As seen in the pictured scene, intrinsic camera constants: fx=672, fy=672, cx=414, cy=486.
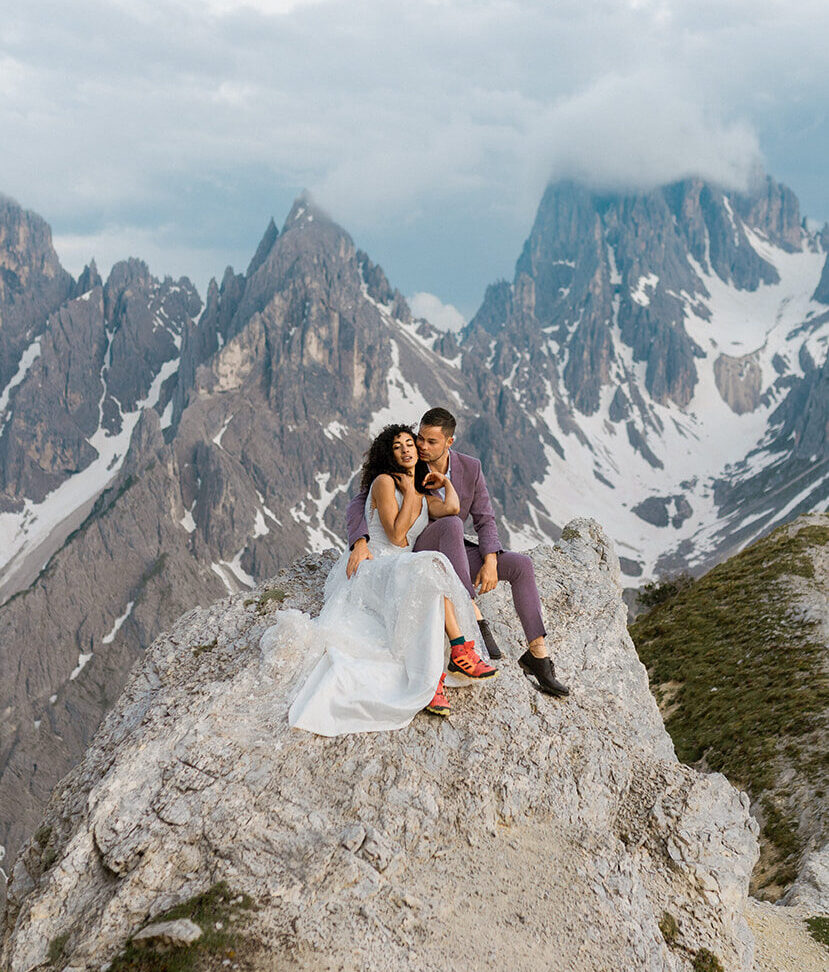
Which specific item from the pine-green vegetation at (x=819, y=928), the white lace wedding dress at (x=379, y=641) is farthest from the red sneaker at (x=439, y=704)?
the pine-green vegetation at (x=819, y=928)

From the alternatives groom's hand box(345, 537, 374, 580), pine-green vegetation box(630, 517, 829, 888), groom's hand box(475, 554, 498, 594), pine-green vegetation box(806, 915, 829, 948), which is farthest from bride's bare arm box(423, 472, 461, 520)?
pine-green vegetation box(630, 517, 829, 888)

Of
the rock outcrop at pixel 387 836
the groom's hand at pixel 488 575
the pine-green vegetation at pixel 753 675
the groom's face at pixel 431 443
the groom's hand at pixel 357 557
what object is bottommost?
the pine-green vegetation at pixel 753 675

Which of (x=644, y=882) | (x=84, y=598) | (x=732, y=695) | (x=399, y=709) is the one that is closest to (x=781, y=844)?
(x=732, y=695)

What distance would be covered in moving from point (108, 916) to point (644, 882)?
5991 millimetres

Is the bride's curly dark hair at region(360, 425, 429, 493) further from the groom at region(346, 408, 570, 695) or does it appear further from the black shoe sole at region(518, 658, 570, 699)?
the black shoe sole at region(518, 658, 570, 699)

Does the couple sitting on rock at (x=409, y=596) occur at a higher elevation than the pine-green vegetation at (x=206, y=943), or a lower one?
higher

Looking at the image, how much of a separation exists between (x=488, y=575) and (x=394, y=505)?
177 centimetres

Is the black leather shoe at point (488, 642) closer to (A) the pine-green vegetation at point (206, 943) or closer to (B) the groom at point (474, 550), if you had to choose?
(B) the groom at point (474, 550)

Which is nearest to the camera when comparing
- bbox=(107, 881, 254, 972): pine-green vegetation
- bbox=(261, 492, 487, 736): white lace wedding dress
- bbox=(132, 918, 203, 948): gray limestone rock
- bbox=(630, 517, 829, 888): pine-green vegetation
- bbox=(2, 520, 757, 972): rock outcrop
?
bbox=(107, 881, 254, 972): pine-green vegetation

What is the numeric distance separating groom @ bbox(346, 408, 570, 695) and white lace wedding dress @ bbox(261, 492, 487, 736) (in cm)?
51

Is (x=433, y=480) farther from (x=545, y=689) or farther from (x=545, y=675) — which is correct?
(x=545, y=689)

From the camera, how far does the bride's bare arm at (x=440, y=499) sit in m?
9.73

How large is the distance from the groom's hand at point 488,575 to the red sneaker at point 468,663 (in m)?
1.14

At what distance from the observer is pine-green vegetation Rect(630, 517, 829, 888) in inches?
698
